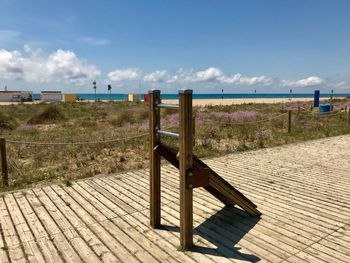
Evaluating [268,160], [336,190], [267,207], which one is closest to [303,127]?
[268,160]

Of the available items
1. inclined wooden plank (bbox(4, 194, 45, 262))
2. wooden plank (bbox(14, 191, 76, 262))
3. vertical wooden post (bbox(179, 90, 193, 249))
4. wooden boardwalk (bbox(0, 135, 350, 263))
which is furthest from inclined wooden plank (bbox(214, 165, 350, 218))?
inclined wooden plank (bbox(4, 194, 45, 262))

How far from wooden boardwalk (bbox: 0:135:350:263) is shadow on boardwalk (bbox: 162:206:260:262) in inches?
0.5

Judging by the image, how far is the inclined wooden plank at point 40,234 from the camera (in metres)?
3.40

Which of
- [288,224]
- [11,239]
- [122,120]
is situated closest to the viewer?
[11,239]

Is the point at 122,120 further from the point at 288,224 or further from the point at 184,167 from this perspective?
the point at 184,167

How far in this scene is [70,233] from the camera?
3.93 meters

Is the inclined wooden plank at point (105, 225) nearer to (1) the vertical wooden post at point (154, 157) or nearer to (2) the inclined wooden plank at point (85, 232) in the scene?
(2) the inclined wooden plank at point (85, 232)

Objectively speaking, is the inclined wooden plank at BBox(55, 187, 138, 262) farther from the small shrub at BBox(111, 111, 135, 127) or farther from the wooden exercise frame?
the small shrub at BBox(111, 111, 135, 127)

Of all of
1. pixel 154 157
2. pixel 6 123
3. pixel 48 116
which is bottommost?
pixel 6 123

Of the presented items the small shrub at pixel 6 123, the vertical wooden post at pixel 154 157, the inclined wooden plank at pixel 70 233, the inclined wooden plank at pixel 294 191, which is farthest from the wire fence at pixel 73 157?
the small shrub at pixel 6 123

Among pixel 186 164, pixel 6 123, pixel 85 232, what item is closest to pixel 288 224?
pixel 186 164

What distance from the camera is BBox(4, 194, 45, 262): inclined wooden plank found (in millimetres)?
3385

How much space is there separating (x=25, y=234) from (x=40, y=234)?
0.65ft

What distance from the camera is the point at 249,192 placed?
558 cm
